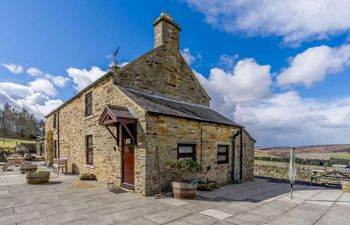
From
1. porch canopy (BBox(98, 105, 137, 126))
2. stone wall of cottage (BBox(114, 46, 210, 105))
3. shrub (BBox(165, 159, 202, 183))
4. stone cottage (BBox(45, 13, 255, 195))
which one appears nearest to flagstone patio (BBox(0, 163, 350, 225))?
shrub (BBox(165, 159, 202, 183))

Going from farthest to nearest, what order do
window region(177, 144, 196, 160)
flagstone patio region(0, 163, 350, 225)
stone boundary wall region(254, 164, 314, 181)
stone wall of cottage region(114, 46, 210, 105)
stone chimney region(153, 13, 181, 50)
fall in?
stone boundary wall region(254, 164, 314, 181) → stone chimney region(153, 13, 181, 50) → stone wall of cottage region(114, 46, 210, 105) → window region(177, 144, 196, 160) → flagstone patio region(0, 163, 350, 225)

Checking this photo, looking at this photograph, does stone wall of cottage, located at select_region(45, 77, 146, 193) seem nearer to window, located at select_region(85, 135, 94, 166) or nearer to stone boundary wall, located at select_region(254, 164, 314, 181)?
window, located at select_region(85, 135, 94, 166)

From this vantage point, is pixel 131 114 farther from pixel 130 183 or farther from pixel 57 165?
pixel 57 165

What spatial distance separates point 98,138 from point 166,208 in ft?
21.9

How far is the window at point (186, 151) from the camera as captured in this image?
993cm

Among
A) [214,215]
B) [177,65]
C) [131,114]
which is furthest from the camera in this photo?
[177,65]

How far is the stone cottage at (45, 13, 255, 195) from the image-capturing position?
28.8 ft

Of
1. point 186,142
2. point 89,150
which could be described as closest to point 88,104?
point 89,150

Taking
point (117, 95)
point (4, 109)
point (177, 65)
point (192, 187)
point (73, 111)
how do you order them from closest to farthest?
point (192, 187)
point (117, 95)
point (177, 65)
point (73, 111)
point (4, 109)

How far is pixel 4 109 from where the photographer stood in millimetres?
58719

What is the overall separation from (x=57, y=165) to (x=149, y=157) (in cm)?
949

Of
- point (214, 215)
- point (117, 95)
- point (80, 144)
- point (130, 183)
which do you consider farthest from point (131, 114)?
point (80, 144)

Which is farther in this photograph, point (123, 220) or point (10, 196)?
point (10, 196)

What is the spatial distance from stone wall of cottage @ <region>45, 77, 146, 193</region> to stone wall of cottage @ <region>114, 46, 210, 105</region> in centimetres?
119
